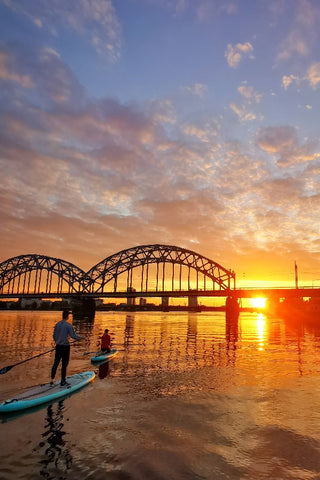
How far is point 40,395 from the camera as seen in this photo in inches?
421

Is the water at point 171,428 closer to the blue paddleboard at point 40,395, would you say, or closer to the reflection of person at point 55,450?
the reflection of person at point 55,450

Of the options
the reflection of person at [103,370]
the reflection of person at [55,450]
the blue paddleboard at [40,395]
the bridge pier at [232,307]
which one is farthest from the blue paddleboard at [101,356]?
the bridge pier at [232,307]

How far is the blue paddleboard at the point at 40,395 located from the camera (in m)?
9.68

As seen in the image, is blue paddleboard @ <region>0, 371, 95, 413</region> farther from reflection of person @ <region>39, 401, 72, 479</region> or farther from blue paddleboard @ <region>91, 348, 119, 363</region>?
blue paddleboard @ <region>91, 348, 119, 363</region>

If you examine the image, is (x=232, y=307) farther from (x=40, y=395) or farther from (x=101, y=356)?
(x=40, y=395)

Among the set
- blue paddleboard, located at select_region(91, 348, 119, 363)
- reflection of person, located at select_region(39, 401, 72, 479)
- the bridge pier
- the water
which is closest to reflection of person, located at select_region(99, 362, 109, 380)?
the water

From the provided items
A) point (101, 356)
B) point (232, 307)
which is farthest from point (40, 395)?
point (232, 307)

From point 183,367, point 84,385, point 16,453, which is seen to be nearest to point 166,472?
point 16,453

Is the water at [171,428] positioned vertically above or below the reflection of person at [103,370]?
above

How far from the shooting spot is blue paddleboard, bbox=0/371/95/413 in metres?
9.68

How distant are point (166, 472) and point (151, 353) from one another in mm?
17205

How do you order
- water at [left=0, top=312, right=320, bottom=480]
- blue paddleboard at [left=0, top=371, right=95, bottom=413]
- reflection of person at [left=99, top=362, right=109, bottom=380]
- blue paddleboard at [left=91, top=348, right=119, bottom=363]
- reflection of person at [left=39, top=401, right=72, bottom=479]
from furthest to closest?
blue paddleboard at [left=91, top=348, right=119, bottom=363] → reflection of person at [left=99, top=362, right=109, bottom=380] → blue paddleboard at [left=0, top=371, right=95, bottom=413] → water at [left=0, top=312, right=320, bottom=480] → reflection of person at [left=39, top=401, right=72, bottom=479]

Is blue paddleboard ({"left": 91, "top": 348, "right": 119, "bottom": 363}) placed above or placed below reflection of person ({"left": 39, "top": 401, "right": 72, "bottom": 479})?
below

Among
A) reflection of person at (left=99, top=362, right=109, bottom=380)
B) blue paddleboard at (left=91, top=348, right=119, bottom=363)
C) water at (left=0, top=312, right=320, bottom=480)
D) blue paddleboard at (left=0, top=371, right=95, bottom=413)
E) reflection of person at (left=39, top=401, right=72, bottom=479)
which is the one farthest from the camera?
blue paddleboard at (left=91, top=348, right=119, bottom=363)
